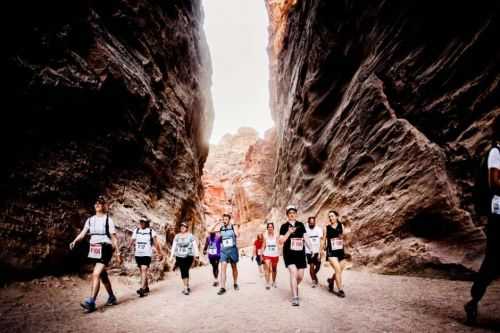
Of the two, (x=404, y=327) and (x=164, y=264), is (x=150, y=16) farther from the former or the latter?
(x=404, y=327)

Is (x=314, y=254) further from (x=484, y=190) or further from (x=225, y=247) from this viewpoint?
(x=484, y=190)

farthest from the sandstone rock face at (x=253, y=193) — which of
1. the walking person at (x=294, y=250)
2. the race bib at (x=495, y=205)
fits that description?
the race bib at (x=495, y=205)

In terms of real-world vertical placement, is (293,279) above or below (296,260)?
below

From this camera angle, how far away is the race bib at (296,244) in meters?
5.22

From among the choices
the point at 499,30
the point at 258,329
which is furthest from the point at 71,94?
the point at 499,30

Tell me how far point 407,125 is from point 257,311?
8.26 m

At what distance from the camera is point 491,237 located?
335cm

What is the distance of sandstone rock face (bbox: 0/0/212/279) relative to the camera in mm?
6066

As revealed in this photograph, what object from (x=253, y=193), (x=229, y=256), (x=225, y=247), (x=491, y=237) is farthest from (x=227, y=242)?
(x=253, y=193)

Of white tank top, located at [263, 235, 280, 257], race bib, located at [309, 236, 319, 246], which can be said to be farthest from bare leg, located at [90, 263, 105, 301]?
race bib, located at [309, 236, 319, 246]

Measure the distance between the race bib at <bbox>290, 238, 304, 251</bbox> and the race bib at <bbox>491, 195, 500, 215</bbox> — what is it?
3.03 meters

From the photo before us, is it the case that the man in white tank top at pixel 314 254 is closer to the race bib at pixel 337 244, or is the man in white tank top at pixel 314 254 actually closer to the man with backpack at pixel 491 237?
the race bib at pixel 337 244

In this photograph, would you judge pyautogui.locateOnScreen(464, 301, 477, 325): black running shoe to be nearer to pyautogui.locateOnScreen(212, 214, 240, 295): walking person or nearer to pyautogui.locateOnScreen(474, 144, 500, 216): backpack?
pyautogui.locateOnScreen(474, 144, 500, 216): backpack

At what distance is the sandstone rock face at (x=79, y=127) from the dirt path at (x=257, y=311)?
5.24 feet
